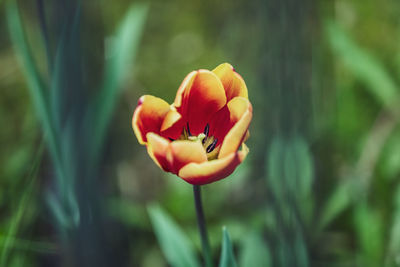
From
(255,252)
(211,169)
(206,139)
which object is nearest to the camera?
(211,169)

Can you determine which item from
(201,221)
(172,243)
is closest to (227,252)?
(201,221)

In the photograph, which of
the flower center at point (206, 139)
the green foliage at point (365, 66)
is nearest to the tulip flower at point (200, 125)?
the flower center at point (206, 139)

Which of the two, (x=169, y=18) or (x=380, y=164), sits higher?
(x=169, y=18)

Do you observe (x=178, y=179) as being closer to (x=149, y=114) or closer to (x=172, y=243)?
(x=172, y=243)

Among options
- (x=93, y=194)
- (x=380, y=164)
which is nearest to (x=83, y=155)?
(x=93, y=194)

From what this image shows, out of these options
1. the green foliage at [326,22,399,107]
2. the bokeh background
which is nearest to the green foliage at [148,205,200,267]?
the bokeh background

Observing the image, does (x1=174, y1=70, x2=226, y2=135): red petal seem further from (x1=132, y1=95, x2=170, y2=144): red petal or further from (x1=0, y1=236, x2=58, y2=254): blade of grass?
(x1=0, y1=236, x2=58, y2=254): blade of grass

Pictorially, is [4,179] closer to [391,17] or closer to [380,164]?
[380,164]
